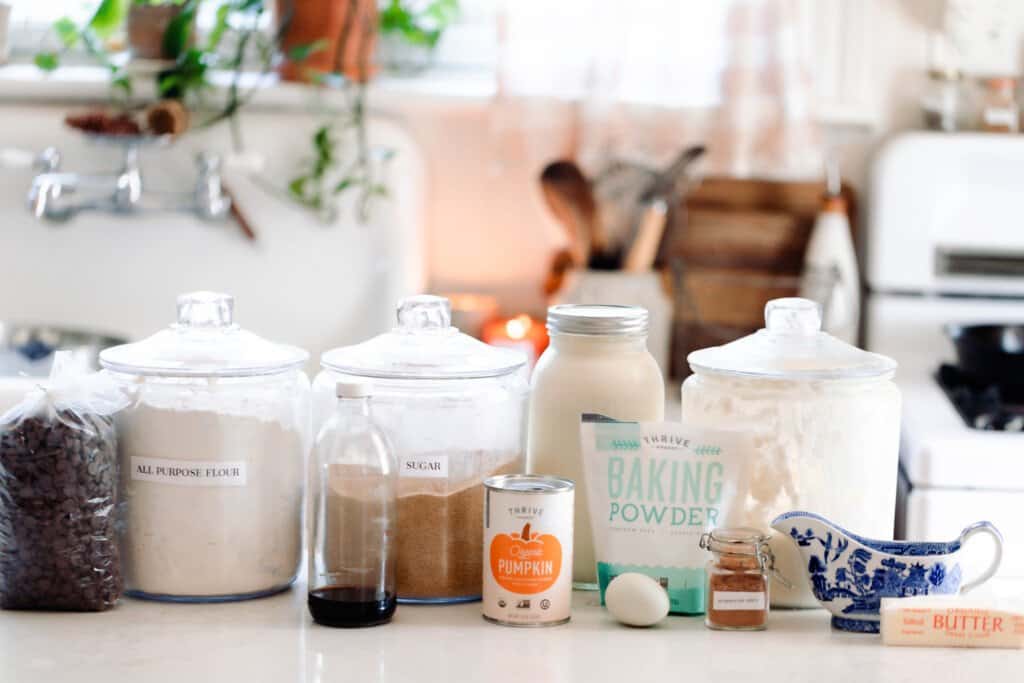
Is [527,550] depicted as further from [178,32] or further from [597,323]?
[178,32]

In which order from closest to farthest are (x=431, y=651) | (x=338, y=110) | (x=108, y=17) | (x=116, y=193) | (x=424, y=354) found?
(x=431, y=651) → (x=424, y=354) → (x=116, y=193) → (x=338, y=110) → (x=108, y=17)

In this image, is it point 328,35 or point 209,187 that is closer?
point 209,187

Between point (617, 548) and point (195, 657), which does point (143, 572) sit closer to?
point (195, 657)

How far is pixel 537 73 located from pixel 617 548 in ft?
5.19

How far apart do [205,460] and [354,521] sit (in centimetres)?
12

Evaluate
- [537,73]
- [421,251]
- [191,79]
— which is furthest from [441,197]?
[191,79]

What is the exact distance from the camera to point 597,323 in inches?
41.5

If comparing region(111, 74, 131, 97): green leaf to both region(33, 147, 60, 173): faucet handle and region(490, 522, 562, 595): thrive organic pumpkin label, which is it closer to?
region(33, 147, 60, 173): faucet handle

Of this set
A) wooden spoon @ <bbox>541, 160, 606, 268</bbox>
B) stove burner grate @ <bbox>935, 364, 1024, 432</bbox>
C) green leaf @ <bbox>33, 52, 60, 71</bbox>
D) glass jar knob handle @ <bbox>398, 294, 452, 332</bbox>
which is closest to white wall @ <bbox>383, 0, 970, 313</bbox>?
wooden spoon @ <bbox>541, 160, 606, 268</bbox>

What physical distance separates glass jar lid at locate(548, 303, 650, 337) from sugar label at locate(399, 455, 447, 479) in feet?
0.46

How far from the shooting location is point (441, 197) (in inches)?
104

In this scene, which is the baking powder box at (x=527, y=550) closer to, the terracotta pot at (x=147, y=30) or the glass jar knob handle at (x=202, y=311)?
the glass jar knob handle at (x=202, y=311)

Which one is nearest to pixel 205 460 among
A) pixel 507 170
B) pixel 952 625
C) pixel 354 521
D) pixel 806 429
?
pixel 354 521

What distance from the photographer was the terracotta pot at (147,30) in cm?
239
